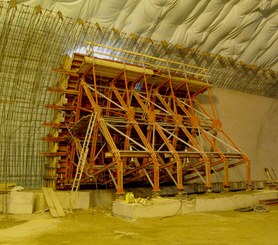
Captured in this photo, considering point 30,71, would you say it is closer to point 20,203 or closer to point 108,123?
point 108,123

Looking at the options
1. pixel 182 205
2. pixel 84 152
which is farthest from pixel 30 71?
pixel 182 205

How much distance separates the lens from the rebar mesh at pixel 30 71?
31.7 feet

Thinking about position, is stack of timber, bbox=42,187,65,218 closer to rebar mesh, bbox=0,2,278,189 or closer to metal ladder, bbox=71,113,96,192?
metal ladder, bbox=71,113,96,192

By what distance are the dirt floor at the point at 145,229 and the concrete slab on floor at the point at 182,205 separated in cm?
20

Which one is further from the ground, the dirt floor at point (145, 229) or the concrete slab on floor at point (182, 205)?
the concrete slab on floor at point (182, 205)

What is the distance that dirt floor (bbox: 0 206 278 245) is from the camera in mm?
5453

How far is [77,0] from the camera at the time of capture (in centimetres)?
995

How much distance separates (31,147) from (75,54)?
10.7ft

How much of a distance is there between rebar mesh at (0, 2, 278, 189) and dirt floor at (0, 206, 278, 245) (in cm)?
263

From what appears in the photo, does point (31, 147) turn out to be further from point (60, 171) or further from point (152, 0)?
point (152, 0)

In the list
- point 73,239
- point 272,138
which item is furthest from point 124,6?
point 272,138

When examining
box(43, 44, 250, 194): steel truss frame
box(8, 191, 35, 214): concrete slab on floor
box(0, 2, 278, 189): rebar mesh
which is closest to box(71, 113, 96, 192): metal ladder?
box(43, 44, 250, 194): steel truss frame

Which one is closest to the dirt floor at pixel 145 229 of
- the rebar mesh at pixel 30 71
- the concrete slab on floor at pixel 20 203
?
the concrete slab on floor at pixel 20 203

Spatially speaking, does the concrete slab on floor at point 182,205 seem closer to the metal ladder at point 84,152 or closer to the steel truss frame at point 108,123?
the steel truss frame at point 108,123
